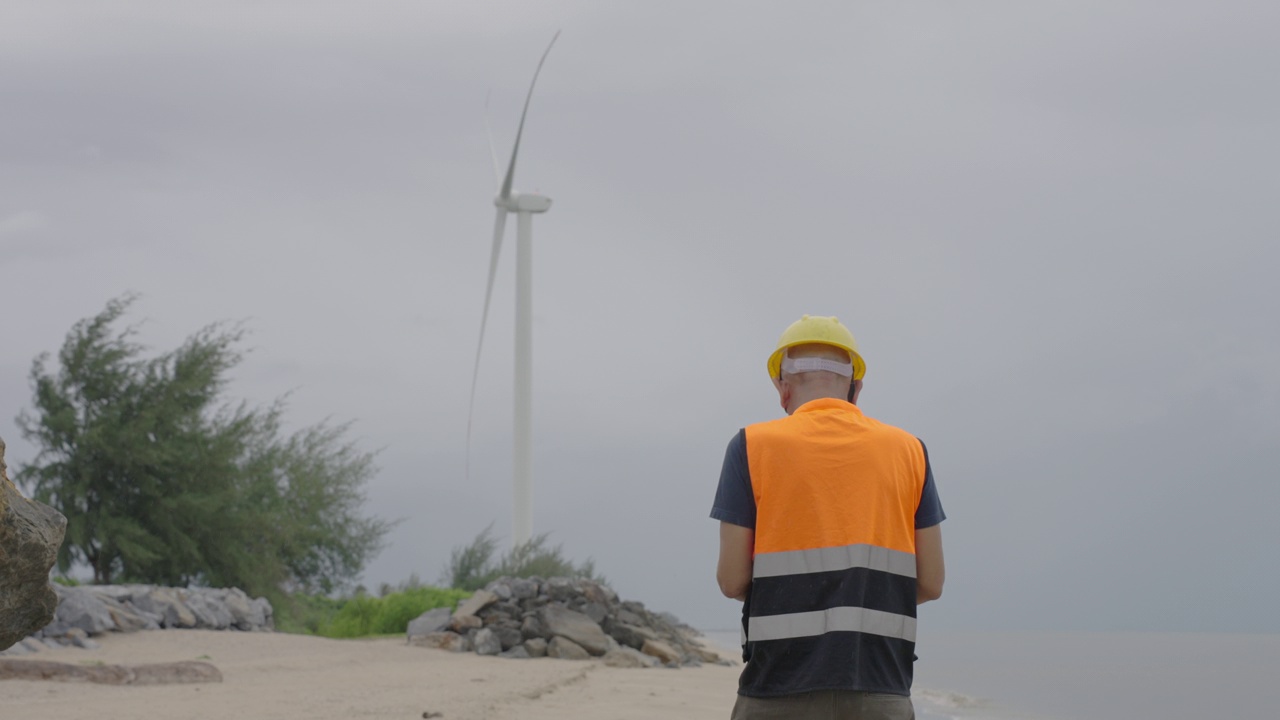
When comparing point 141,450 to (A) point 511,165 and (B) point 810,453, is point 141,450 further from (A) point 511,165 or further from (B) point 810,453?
(B) point 810,453

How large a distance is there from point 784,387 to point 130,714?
7123mm

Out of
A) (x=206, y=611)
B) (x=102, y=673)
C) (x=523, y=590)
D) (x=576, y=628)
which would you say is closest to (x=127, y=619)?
(x=206, y=611)

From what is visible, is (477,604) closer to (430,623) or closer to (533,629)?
(430,623)

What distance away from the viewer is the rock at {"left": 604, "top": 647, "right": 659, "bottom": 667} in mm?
16688

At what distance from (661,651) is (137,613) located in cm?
778

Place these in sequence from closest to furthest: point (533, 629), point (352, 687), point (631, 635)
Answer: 1. point (352, 687)
2. point (533, 629)
3. point (631, 635)

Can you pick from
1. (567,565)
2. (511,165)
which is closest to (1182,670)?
(567,565)

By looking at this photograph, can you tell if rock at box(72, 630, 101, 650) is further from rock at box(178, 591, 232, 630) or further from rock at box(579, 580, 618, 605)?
rock at box(579, 580, 618, 605)

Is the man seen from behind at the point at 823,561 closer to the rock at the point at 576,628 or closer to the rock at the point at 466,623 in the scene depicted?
the rock at the point at 576,628

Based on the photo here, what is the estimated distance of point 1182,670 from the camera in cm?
1944

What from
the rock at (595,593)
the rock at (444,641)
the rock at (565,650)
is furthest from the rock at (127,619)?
the rock at (595,593)

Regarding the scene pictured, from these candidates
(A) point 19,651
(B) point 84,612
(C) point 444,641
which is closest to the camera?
(A) point 19,651

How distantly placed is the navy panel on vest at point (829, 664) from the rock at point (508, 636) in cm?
1492

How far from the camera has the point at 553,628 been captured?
18.1m
